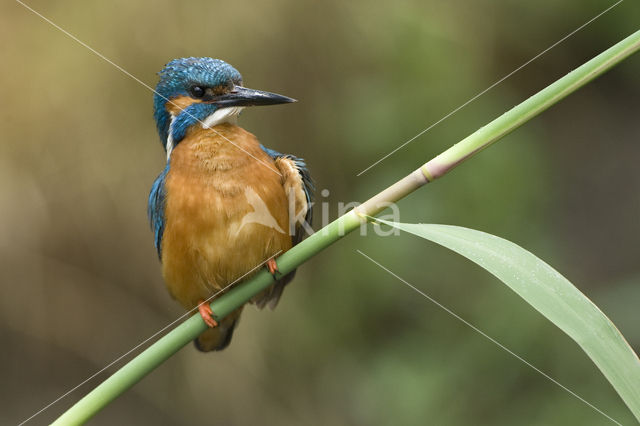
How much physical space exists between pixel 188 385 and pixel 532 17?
77.5 inches

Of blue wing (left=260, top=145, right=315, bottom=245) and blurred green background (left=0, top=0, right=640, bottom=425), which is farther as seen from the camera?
blurred green background (left=0, top=0, right=640, bottom=425)

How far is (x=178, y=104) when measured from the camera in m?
1.73

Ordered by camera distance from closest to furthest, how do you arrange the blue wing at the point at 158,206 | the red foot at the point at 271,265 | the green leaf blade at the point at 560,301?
1. the green leaf blade at the point at 560,301
2. the red foot at the point at 271,265
3. the blue wing at the point at 158,206

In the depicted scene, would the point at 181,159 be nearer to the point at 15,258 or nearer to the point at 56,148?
the point at 56,148

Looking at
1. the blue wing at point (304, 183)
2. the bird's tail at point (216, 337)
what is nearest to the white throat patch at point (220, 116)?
the blue wing at point (304, 183)

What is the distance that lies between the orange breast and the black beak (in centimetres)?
7

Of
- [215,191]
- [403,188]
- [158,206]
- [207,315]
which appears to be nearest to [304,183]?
[215,191]

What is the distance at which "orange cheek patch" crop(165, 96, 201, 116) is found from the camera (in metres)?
1.70

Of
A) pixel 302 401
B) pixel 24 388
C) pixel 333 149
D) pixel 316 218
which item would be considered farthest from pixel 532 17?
pixel 24 388

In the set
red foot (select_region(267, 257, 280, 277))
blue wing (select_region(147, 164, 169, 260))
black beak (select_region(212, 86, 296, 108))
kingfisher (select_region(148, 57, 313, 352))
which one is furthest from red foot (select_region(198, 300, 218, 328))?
black beak (select_region(212, 86, 296, 108))

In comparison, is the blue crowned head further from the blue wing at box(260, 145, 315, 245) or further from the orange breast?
the blue wing at box(260, 145, 315, 245)

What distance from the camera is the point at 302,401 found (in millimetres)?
2818

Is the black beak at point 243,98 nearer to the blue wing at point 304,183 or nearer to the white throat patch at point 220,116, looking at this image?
the white throat patch at point 220,116

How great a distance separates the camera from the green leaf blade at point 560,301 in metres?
0.83
